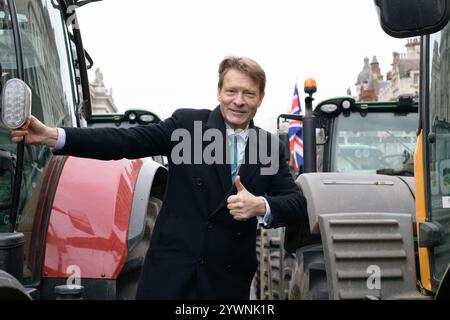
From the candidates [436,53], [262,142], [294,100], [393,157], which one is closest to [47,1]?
[262,142]

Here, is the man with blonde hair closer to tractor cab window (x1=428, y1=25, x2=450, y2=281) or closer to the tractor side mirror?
tractor cab window (x1=428, y1=25, x2=450, y2=281)

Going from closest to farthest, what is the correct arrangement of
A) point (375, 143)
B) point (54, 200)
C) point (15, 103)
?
point (15, 103) < point (54, 200) < point (375, 143)

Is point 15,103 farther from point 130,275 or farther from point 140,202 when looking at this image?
point 130,275

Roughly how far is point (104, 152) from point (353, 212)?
5.47 ft

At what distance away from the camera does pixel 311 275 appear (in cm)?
393

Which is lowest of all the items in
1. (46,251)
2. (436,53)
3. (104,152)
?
(46,251)

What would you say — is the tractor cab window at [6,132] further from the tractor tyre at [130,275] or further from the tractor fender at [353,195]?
the tractor fender at [353,195]

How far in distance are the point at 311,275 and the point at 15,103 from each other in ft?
8.03

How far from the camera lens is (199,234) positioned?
2717 millimetres

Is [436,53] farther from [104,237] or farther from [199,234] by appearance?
[104,237]

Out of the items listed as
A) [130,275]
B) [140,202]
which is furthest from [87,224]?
[130,275]

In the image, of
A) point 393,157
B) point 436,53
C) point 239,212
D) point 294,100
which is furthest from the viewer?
point 294,100

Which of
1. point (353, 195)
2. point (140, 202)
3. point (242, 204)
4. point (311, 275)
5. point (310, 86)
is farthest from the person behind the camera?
point (310, 86)

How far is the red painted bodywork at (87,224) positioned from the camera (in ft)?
9.36
